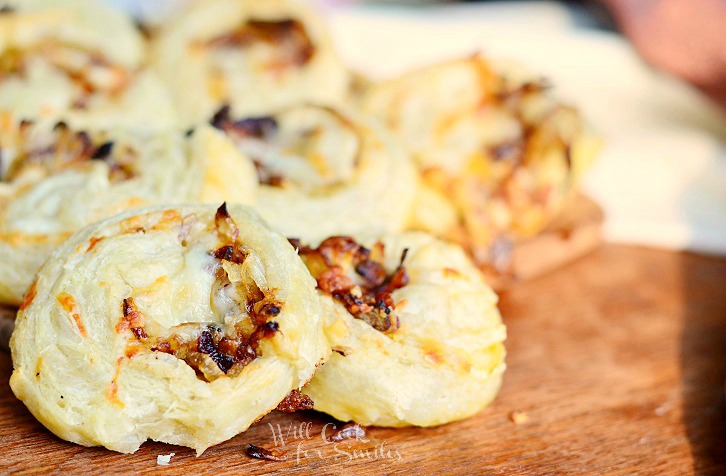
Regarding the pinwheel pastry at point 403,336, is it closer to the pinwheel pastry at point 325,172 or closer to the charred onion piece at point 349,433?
the charred onion piece at point 349,433


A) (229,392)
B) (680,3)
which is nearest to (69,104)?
(229,392)

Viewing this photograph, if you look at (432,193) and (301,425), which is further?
(432,193)

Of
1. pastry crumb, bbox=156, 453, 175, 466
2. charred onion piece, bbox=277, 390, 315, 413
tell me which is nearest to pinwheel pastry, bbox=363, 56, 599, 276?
charred onion piece, bbox=277, 390, 315, 413

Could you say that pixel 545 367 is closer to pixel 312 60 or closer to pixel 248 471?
pixel 248 471

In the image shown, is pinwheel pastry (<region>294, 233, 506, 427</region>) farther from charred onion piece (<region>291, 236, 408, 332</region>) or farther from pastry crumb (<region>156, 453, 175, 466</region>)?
pastry crumb (<region>156, 453, 175, 466</region>)

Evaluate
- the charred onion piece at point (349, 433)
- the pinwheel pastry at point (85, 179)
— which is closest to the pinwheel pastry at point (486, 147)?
the pinwheel pastry at point (85, 179)

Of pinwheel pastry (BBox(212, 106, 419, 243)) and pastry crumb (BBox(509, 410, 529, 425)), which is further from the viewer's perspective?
pinwheel pastry (BBox(212, 106, 419, 243))
